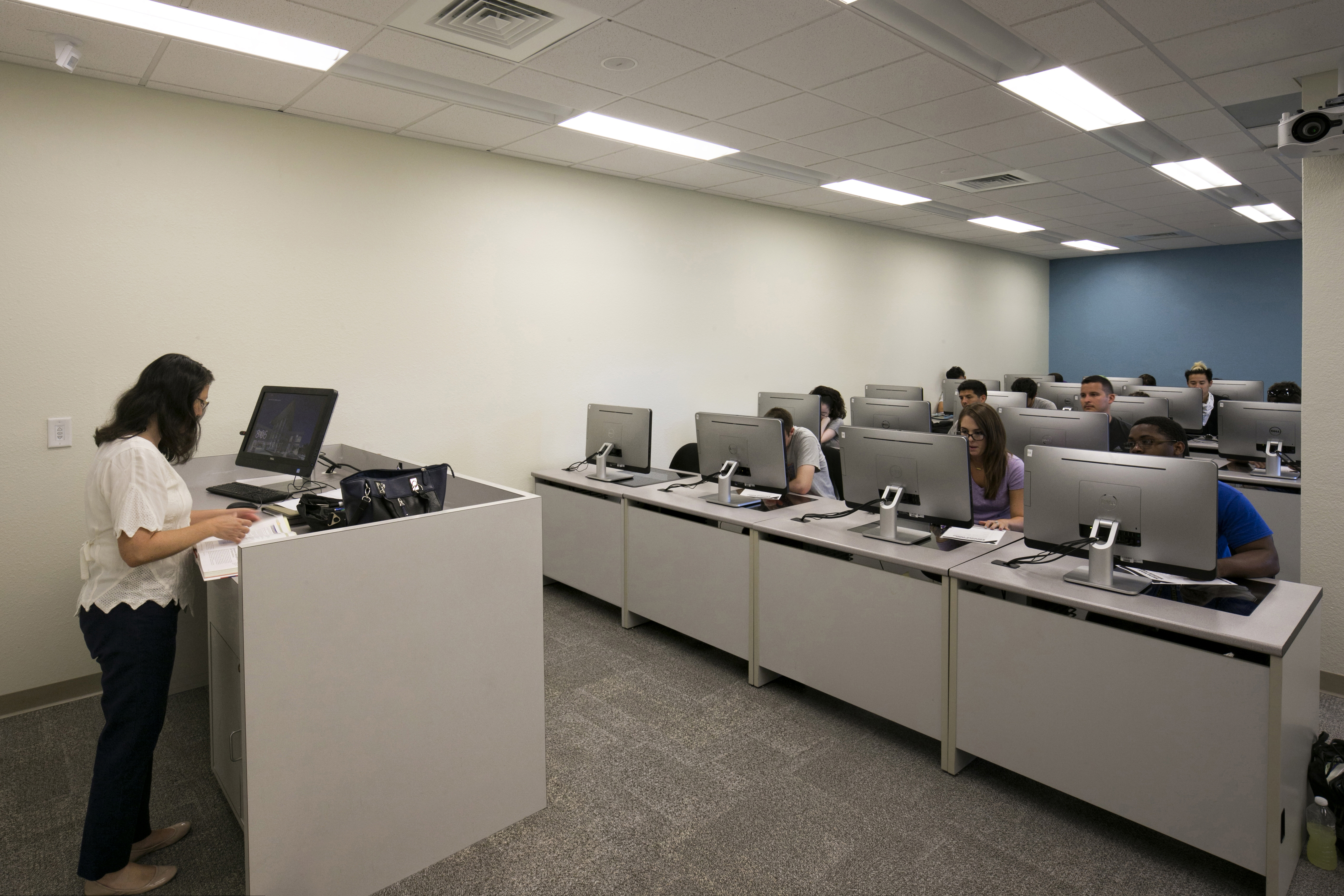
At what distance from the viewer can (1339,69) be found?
3131mm

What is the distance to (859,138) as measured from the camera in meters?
4.21

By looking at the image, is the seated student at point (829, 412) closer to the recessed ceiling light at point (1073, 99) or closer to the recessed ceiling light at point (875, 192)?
the recessed ceiling light at point (875, 192)

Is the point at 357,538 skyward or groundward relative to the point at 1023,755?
skyward

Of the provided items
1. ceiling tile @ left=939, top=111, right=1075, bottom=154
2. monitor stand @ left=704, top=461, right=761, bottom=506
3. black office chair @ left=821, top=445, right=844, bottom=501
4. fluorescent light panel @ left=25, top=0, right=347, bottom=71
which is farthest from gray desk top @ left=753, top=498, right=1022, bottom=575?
fluorescent light panel @ left=25, top=0, right=347, bottom=71

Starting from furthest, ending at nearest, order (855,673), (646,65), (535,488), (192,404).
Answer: (535,488) → (646,65) → (855,673) → (192,404)

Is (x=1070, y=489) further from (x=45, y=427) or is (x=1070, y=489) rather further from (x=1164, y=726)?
(x=45, y=427)

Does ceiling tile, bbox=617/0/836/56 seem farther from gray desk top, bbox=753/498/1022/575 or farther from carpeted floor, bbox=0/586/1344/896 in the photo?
Answer: carpeted floor, bbox=0/586/1344/896

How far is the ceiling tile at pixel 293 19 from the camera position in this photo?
2.56 m

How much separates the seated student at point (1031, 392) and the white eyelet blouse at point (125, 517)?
234 inches

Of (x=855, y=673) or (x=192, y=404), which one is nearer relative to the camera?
(x=192, y=404)

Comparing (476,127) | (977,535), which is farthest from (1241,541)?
(476,127)

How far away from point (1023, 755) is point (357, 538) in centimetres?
214

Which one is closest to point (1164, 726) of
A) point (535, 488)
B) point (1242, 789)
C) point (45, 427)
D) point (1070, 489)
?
point (1242, 789)

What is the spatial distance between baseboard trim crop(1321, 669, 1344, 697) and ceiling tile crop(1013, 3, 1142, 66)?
9.16 ft
